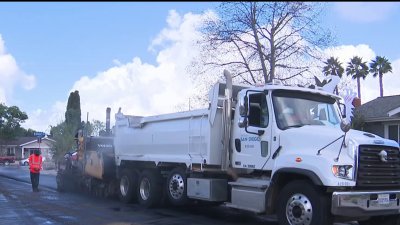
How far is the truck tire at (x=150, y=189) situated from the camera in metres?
13.1

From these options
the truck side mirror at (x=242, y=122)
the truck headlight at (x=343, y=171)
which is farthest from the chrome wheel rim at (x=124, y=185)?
the truck headlight at (x=343, y=171)

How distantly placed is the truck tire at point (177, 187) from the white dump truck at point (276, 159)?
2cm

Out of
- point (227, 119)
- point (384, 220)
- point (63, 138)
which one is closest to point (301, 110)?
point (227, 119)

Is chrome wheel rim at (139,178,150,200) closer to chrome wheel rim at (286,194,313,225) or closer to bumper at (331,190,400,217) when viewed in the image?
chrome wheel rim at (286,194,313,225)

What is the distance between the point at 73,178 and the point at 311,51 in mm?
14725

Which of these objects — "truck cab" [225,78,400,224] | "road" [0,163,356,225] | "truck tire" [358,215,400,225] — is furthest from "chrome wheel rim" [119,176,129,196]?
"truck tire" [358,215,400,225]

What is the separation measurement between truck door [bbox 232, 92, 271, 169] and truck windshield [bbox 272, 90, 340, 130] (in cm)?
25

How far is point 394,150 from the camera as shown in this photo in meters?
8.95

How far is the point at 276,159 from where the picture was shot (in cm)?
941

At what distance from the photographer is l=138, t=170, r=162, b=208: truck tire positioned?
13062 millimetres

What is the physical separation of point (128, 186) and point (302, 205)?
6.85m

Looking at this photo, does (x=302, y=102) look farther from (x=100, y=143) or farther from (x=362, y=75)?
(x=362, y=75)

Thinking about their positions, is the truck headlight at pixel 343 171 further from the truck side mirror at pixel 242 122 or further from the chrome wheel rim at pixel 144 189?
the chrome wheel rim at pixel 144 189

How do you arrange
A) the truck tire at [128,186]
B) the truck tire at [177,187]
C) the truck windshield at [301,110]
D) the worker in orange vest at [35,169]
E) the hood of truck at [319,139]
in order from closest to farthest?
the hood of truck at [319,139] < the truck windshield at [301,110] < the truck tire at [177,187] < the truck tire at [128,186] < the worker in orange vest at [35,169]
